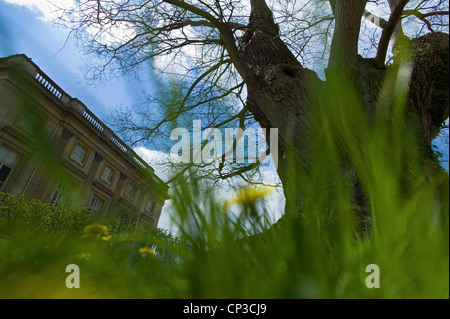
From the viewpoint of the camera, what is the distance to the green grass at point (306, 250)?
0.27m

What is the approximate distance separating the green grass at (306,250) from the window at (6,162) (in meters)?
11.2

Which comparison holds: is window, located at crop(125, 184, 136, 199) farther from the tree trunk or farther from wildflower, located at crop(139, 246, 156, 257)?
the tree trunk

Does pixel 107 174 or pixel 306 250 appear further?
pixel 107 174

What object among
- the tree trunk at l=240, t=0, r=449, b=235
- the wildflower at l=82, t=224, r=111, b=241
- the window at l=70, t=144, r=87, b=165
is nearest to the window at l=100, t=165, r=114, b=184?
the window at l=70, t=144, r=87, b=165

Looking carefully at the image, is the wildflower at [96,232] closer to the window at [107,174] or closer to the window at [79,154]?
the window at [79,154]

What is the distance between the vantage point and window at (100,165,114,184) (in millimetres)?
12484

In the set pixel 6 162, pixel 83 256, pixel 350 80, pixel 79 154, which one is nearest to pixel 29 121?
pixel 83 256

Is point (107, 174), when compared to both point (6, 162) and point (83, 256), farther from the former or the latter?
point (83, 256)

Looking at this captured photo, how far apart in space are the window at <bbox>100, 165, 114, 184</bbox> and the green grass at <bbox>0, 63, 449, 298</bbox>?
1339 cm

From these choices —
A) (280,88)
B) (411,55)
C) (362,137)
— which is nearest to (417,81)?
(411,55)

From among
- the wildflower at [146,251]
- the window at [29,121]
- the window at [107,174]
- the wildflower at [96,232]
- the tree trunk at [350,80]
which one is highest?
the window at [107,174]

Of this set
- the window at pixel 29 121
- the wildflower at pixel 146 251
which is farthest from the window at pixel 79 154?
the window at pixel 29 121

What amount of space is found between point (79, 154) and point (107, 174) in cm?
189

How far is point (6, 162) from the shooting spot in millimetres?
8734
